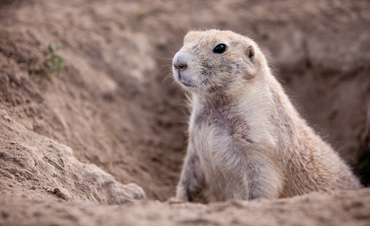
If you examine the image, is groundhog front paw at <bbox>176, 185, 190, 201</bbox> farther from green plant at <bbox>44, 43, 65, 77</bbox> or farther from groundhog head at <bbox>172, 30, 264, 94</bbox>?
green plant at <bbox>44, 43, 65, 77</bbox>

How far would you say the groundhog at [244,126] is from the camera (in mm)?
5074

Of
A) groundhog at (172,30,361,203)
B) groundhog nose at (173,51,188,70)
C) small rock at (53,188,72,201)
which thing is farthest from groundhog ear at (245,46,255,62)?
small rock at (53,188,72,201)

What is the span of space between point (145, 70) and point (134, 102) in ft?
2.35

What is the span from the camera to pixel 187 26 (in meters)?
8.62

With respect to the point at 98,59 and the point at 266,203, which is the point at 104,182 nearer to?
the point at 266,203

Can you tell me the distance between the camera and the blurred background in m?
6.27

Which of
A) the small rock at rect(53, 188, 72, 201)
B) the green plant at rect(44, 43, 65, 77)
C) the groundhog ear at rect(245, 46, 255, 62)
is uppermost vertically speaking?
the green plant at rect(44, 43, 65, 77)

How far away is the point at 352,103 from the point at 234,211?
5.75 metres

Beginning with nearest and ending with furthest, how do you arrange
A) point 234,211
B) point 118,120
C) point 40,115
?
point 234,211 → point 40,115 → point 118,120

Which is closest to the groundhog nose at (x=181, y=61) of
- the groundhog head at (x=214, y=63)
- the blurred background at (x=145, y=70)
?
the groundhog head at (x=214, y=63)

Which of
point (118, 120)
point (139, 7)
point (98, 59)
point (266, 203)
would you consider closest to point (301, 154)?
point (266, 203)

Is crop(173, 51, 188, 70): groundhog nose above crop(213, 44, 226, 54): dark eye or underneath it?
underneath

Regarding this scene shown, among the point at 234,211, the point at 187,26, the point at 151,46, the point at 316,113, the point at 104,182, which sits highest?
the point at 187,26

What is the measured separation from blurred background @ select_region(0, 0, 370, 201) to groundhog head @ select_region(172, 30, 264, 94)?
1.35 m
